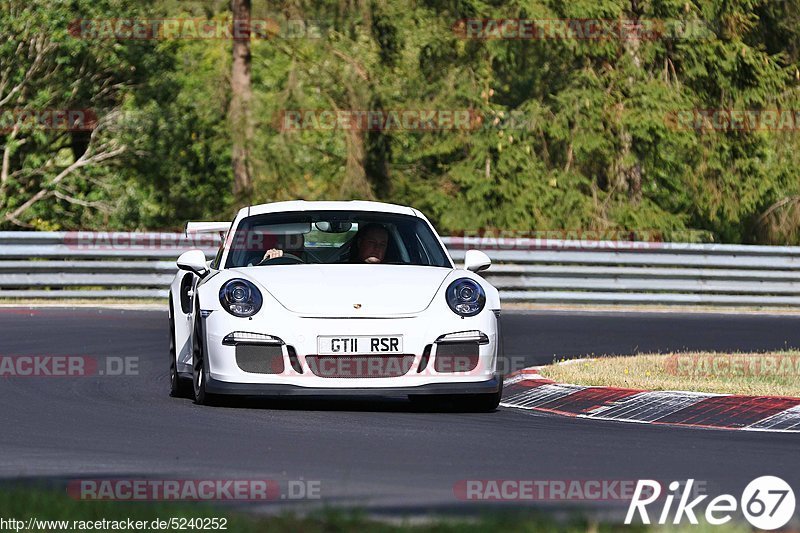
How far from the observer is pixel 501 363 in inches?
404

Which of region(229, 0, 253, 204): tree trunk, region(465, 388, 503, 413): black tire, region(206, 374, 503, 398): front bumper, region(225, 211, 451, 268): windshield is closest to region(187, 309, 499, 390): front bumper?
region(206, 374, 503, 398): front bumper

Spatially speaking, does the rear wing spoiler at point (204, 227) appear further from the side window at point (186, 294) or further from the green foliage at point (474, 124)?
the green foliage at point (474, 124)

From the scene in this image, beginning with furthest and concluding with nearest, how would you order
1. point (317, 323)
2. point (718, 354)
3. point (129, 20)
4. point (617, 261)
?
point (129, 20), point (617, 261), point (718, 354), point (317, 323)

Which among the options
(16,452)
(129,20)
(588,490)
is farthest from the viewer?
(129,20)

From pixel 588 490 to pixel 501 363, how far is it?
10.8 feet

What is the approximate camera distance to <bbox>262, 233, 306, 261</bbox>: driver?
1096cm

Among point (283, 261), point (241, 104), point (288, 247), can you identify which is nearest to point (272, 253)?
point (283, 261)

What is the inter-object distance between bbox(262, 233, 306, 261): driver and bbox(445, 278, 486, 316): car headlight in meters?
1.36

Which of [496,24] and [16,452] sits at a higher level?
[496,24]

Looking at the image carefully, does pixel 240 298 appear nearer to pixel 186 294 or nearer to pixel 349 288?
pixel 349 288

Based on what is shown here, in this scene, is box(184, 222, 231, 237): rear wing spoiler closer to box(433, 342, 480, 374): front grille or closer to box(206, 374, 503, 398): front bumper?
box(206, 374, 503, 398): front bumper

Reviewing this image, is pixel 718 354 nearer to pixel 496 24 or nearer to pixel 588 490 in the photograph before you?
pixel 588 490

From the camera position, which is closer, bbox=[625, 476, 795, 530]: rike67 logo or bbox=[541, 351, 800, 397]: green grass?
bbox=[625, 476, 795, 530]: rike67 logo

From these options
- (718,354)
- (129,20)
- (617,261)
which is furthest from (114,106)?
(718,354)
